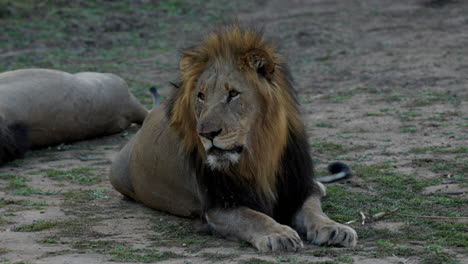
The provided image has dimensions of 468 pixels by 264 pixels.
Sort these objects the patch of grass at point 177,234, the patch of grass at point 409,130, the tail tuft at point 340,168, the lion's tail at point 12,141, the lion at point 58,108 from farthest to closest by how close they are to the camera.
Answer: the lion at point 58,108, the patch of grass at point 409,130, the lion's tail at point 12,141, the tail tuft at point 340,168, the patch of grass at point 177,234

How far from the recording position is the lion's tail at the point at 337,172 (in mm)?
5855

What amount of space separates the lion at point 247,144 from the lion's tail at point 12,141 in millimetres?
2606

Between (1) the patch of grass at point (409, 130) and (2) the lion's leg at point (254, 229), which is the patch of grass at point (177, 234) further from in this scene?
(1) the patch of grass at point (409, 130)

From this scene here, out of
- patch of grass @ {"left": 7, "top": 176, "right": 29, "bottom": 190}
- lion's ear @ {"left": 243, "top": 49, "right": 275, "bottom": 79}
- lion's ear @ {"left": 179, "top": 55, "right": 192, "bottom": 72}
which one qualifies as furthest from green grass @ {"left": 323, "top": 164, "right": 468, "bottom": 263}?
patch of grass @ {"left": 7, "top": 176, "right": 29, "bottom": 190}

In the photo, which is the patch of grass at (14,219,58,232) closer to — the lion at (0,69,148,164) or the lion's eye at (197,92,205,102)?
the lion's eye at (197,92,205,102)

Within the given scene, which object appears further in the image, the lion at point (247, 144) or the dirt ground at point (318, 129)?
the dirt ground at point (318, 129)

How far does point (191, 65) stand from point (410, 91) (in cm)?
502

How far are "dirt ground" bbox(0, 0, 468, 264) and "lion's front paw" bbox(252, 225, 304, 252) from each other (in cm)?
7

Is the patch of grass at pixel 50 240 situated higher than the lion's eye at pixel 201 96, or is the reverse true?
the lion's eye at pixel 201 96

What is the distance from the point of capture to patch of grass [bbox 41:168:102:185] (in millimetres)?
6383

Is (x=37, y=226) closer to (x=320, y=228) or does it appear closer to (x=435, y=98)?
(x=320, y=228)

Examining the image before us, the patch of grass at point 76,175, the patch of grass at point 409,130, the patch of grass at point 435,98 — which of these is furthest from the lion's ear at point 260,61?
the patch of grass at point 435,98

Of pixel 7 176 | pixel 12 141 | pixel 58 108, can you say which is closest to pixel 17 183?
pixel 7 176

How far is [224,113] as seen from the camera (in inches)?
163
